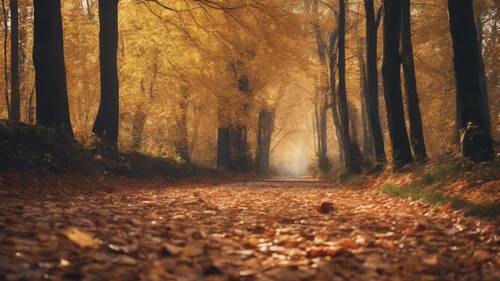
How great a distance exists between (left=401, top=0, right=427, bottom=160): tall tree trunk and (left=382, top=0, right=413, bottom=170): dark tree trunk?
0.95 feet

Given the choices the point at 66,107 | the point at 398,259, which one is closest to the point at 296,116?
the point at 66,107

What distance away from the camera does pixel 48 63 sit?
10281mm

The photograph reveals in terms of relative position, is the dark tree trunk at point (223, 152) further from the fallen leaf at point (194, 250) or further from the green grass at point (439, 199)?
the fallen leaf at point (194, 250)

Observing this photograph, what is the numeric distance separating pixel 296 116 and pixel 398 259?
137ft

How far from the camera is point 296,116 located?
1766 inches

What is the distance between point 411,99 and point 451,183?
5554mm

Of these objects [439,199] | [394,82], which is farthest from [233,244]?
[394,82]

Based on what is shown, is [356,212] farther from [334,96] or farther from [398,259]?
[334,96]

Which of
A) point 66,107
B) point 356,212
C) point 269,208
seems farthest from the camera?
point 66,107

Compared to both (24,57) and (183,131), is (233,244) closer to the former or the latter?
(183,131)

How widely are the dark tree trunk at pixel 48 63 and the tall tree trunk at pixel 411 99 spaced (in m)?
8.78

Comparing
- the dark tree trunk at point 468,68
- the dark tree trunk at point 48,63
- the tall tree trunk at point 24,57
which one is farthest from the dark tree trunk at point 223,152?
the dark tree trunk at point 468,68

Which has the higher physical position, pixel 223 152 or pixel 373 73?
pixel 373 73

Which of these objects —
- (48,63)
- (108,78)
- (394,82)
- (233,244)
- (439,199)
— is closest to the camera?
(233,244)
